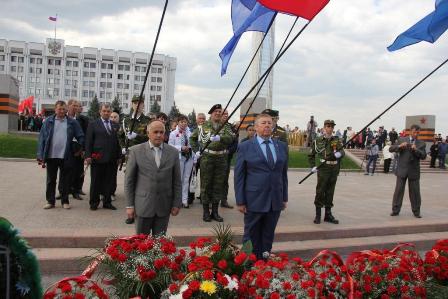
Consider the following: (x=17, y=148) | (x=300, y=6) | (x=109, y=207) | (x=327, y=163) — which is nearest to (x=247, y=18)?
(x=300, y=6)

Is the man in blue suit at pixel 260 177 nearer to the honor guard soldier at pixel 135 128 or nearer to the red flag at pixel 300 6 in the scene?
the red flag at pixel 300 6

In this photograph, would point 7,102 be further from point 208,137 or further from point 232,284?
point 232,284

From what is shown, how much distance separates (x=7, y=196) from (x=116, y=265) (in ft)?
21.1

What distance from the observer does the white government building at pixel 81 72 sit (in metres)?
107

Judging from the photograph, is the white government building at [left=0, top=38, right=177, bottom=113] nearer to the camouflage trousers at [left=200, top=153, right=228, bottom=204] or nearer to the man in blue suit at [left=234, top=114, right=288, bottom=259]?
the camouflage trousers at [left=200, top=153, right=228, bottom=204]

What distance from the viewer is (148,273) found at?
298 cm

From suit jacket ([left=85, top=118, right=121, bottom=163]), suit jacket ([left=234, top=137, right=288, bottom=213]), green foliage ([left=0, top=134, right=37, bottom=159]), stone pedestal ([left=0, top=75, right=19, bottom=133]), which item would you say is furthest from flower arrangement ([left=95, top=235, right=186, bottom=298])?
stone pedestal ([left=0, top=75, right=19, bottom=133])

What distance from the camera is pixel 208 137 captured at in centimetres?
750

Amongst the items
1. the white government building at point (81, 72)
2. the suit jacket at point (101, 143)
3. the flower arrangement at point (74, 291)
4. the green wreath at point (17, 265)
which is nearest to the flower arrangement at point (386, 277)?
the flower arrangement at point (74, 291)

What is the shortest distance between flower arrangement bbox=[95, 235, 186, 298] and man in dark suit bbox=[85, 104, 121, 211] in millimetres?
4416

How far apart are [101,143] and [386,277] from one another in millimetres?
5552

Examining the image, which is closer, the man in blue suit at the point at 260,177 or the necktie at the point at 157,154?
the necktie at the point at 157,154

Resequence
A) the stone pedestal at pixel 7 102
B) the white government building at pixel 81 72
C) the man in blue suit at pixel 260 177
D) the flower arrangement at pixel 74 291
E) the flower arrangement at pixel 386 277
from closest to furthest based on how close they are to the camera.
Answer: the flower arrangement at pixel 74 291 < the flower arrangement at pixel 386 277 < the man in blue suit at pixel 260 177 < the stone pedestal at pixel 7 102 < the white government building at pixel 81 72

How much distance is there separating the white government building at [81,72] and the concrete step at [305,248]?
100m
